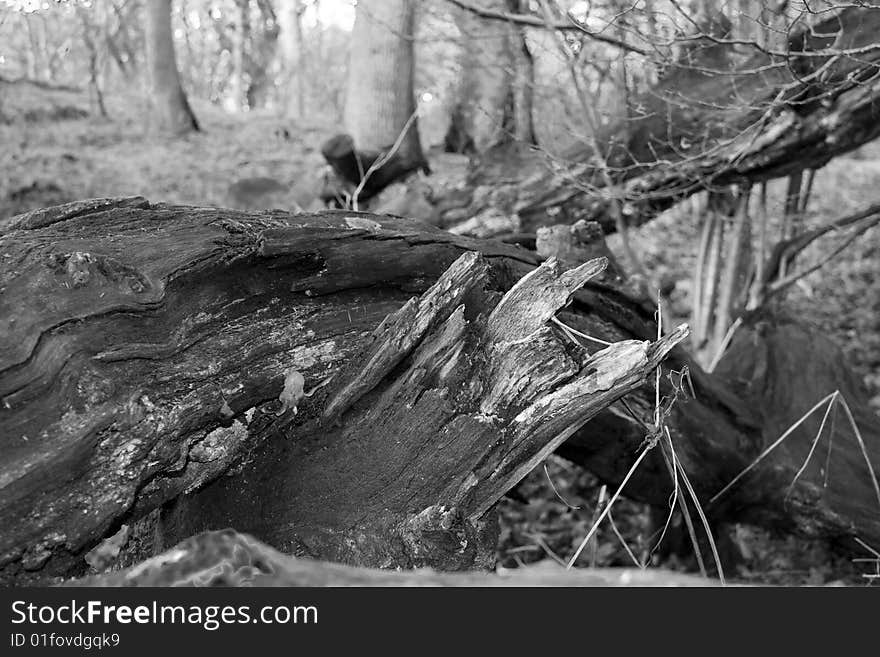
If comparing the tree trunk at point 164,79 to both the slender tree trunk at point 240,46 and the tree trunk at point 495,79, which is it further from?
the slender tree trunk at point 240,46

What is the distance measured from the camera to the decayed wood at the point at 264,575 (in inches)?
63.8

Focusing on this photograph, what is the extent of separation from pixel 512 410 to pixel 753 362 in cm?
325

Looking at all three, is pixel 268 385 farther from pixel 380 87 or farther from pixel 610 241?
pixel 610 241

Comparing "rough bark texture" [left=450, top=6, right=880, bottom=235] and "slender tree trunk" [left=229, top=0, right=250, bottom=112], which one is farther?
"slender tree trunk" [left=229, top=0, right=250, bottom=112]

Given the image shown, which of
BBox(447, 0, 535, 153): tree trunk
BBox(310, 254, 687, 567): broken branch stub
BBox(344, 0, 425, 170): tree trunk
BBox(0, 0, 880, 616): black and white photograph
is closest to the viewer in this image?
BBox(0, 0, 880, 616): black and white photograph

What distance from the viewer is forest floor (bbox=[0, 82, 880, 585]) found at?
5934 mm

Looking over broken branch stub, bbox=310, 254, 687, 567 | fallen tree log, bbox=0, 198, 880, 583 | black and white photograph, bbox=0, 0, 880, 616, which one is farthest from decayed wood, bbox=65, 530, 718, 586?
broken branch stub, bbox=310, 254, 687, 567

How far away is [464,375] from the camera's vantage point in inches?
112

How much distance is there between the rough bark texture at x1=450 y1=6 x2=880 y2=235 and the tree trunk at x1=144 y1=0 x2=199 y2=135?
41.3 ft

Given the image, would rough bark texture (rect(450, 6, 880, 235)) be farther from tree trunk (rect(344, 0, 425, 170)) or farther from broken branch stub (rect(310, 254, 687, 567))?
tree trunk (rect(344, 0, 425, 170))

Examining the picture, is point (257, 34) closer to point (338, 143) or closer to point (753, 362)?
point (338, 143)

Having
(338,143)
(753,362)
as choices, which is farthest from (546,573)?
(338,143)

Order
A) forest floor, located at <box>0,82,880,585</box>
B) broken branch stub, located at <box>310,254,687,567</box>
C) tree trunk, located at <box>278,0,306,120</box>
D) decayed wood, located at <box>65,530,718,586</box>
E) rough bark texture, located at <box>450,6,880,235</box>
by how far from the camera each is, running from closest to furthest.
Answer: decayed wood, located at <box>65,530,718,586</box>
broken branch stub, located at <box>310,254,687,567</box>
rough bark texture, located at <box>450,6,880,235</box>
forest floor, located at <box>0,82,880,585</box>
tree trunk, located at <box>278,0,306,120</box>
